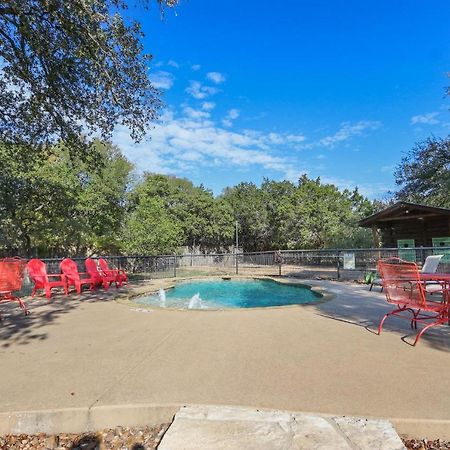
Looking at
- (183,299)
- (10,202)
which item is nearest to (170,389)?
(183,299)

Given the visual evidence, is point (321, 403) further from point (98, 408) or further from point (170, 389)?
point (98, 408)

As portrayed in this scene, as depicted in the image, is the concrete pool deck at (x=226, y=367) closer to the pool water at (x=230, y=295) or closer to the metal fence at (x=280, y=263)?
the pool water at (x=230, y=295)

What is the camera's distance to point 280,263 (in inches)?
562

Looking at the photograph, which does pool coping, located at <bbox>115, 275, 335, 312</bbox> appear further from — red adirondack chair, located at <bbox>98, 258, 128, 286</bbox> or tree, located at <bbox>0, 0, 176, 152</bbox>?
tree, located at <bbox>0, 0, 176, 152</bbox>

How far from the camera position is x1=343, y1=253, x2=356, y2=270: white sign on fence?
11.5 m

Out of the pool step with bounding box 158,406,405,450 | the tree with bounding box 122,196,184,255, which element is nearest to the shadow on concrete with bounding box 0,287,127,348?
the pool step with bounding box 158,406,405,450

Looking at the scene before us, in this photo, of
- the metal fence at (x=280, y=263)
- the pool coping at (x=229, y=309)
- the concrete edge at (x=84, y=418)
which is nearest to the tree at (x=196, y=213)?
the metal fence at (x=280, y=263)

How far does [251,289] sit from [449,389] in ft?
32.5

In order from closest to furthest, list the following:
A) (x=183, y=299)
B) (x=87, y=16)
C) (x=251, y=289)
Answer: (x=87, y=16)
(x=183, y=299)
(x=251, y=289)

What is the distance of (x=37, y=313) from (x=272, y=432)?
5.42 meters

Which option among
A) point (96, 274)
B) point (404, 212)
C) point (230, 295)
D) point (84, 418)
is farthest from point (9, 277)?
point (404, 212)

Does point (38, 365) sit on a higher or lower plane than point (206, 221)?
lower

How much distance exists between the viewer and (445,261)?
9.04 meters

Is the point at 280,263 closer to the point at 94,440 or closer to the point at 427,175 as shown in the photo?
the point at 427,175
